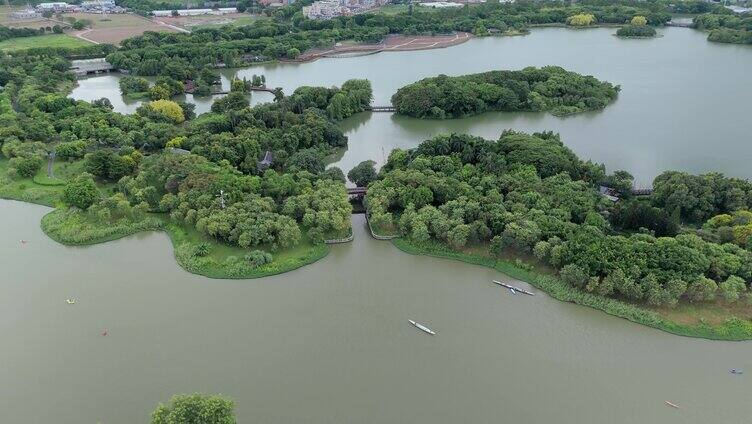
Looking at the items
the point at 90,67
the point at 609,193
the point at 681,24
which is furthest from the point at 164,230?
the point at 681,24

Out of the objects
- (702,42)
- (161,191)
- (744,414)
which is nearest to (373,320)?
(744,414)

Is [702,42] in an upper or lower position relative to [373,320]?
upper

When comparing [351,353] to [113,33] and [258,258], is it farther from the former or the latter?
[113,33]

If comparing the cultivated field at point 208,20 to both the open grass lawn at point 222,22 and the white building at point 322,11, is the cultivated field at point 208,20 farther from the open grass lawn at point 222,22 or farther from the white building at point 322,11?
the white building at point 322,11

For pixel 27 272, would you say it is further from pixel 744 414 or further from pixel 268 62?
pixel 268 62

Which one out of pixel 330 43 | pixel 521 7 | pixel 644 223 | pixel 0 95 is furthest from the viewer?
pixel 521 7

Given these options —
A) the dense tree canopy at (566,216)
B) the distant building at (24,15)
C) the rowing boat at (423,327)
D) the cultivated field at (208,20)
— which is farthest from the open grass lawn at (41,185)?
the distant building at (24,15)
